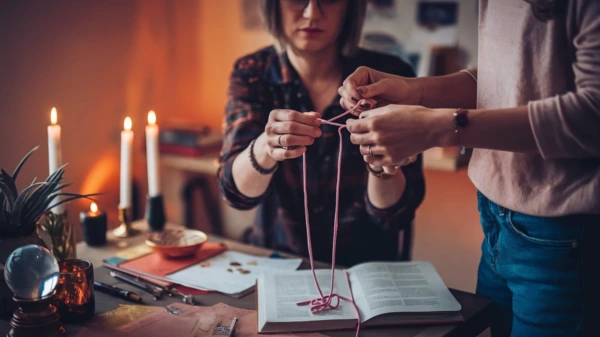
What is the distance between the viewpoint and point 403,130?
0.89 m

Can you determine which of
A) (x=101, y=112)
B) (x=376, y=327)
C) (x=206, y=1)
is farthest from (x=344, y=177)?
(x=206, y=1)

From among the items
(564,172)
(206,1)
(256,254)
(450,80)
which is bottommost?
(256,254)

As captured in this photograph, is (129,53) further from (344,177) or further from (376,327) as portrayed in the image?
(376,327)

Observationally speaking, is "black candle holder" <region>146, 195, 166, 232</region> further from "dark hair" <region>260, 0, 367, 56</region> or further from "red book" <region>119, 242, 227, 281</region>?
"dark hair" <region>260, 0, 367, 56</region>

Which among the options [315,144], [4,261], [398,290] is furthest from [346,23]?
[4,261]

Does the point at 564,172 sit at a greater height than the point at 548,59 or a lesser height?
lesser

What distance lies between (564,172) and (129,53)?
2.26 meters

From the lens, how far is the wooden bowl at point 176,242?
52.6 inches

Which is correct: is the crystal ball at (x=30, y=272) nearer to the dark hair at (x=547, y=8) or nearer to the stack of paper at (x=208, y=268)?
the stack of paper at (x=208, y=268)

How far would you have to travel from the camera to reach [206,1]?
285 centimetres

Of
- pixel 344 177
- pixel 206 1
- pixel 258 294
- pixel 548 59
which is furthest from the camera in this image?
pixel 206 1

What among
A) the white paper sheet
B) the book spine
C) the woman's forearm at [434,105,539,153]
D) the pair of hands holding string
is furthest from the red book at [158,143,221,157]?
the woman's forearm at [434,105,539,153]

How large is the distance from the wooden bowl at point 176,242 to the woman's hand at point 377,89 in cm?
51

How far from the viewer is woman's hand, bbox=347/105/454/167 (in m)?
0.88
